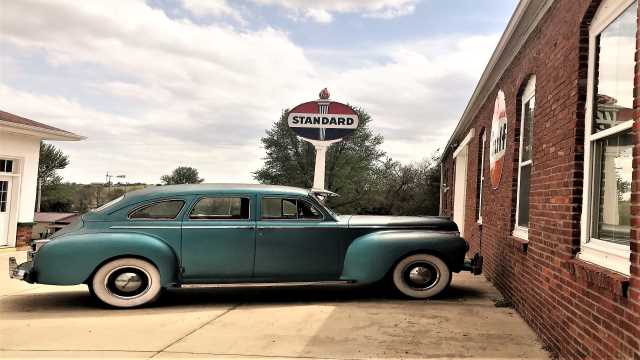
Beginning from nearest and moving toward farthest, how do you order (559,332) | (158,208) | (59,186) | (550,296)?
(559,332) < (550,296) < (158,208) < (59,186)

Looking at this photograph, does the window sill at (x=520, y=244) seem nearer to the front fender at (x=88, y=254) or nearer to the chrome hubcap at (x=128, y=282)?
the front fender at (x=88, y=254)

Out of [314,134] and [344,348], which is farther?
[314,134]

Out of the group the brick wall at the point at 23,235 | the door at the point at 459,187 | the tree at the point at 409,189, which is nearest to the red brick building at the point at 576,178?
the door at the point at 459,187

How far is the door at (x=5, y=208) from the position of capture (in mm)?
15443

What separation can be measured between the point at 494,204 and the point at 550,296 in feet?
13.0

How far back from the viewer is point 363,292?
8656mm

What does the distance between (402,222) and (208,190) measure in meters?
2.66

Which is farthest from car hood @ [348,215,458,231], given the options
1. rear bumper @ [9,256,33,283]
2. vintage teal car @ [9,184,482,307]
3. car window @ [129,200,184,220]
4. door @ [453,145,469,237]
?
door @ [453,145,469,237]

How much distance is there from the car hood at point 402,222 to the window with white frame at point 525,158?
112cm

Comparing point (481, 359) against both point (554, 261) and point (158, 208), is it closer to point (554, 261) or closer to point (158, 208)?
point (554, 261)

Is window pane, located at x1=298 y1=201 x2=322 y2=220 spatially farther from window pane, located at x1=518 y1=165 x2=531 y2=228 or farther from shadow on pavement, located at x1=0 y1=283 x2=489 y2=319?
window pane, located at x1=518 y1=165 x2=531 y2=228

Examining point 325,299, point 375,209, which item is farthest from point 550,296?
point 375,209

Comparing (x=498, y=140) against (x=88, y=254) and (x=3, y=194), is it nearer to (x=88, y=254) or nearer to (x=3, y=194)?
(x=88, y=254)

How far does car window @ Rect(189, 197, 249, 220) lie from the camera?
7.75 metres
